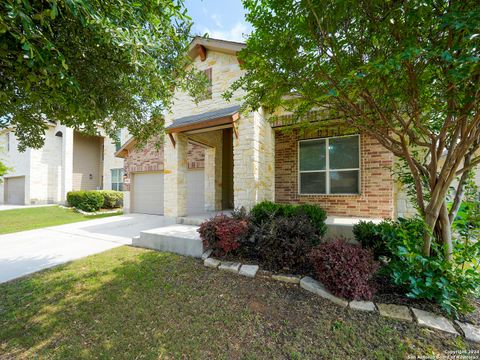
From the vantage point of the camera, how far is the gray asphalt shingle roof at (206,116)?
6.12 meters

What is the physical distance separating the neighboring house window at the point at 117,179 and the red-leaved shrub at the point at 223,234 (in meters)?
14.7

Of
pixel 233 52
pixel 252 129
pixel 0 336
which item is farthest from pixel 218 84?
pixel 0 336

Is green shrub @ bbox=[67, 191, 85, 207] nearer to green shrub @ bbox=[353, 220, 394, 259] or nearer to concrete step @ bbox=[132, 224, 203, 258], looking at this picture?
concrete step @ bbox=[132, 224, 203, 258]

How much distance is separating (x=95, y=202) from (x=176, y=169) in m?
9.44

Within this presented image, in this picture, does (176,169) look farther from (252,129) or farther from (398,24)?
(398,24)

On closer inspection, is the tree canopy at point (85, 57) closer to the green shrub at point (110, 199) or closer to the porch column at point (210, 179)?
the porch column at point (210, 179)

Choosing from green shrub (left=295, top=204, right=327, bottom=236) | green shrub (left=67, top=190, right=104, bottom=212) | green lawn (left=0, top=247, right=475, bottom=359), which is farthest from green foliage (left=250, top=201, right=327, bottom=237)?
green shrub (left=67, top=190, right=104, bottom=212)

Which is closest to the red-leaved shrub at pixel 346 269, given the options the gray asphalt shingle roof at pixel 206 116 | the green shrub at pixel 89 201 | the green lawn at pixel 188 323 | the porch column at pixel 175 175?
the green lawn at pixel 188 323

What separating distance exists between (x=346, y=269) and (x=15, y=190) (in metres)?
25.6

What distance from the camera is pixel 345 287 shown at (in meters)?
2.93

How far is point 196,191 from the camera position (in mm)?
9625

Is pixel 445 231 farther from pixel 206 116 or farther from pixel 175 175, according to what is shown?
pixel 175 175

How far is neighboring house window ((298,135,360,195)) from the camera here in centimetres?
665

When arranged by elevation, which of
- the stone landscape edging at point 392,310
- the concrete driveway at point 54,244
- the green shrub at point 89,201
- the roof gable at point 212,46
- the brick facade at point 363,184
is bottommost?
the concrete driveway at point 54,244
